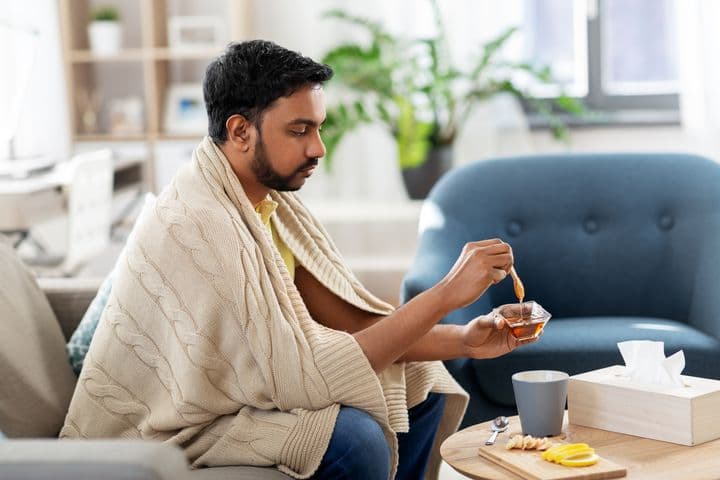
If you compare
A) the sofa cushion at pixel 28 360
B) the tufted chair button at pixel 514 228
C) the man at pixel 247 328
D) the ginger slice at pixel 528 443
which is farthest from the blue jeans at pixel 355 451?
the tufted chair button at pixel 514 228

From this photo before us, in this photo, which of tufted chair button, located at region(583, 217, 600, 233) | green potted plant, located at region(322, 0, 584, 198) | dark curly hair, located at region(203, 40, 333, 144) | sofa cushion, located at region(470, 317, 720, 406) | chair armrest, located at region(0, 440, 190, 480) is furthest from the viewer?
green potted plant, located at region(322, 0, 584, 198)

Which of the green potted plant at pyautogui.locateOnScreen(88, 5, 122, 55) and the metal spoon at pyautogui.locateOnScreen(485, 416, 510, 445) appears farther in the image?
the green potted plant at pyautogui.locateOnScreen(88, 5, 122, 55)

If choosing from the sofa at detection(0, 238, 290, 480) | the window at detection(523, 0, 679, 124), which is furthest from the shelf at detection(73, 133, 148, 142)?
the sofa at detection(0, 238, 290, 480)

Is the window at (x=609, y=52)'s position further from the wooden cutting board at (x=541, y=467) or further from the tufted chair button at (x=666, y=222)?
the wooden cutting board at (x=541, y=467)

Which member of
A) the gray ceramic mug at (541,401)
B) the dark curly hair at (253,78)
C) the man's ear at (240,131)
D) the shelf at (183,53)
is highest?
the shelf at (183,53)

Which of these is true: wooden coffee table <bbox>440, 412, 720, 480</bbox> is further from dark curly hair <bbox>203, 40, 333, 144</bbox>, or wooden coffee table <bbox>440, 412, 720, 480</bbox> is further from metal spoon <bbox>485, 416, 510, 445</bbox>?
dark curly hair <bbox>203, 40, 333, 144</bbox>

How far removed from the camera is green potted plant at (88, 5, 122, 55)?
5.09 metres

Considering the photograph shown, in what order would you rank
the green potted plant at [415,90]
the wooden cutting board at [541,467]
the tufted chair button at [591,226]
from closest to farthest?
the wooden cutting board at [541,467] → the tufted chair button at [591,226] → the green potted plant at [415,90]

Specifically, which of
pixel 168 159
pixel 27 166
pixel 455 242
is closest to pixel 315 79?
pixel 455 242

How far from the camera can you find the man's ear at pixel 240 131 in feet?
6.24

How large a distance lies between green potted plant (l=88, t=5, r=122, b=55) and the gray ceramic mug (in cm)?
379

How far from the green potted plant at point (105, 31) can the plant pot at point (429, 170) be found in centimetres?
160

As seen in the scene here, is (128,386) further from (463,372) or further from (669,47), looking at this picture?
(669,47)

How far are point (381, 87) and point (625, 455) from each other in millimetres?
2984
